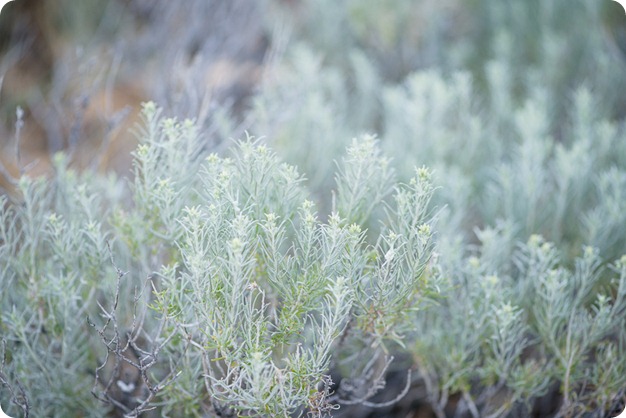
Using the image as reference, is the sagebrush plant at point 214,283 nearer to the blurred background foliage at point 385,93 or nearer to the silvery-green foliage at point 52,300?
the silvery-green foliage at point 52,300

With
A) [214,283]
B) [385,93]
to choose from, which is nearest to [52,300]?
[214,283]

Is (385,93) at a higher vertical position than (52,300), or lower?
higher

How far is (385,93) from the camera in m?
2.94

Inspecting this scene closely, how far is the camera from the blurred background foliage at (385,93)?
7.54 feet

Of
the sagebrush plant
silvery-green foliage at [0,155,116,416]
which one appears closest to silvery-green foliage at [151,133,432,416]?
the sagebrush plant

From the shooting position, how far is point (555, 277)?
1.69m

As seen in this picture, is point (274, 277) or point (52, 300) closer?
point (274, 277)

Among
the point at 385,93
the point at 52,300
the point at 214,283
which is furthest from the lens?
the point at 385,93

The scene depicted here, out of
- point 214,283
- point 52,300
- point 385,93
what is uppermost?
point 385,93

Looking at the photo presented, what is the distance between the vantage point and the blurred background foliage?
230 cm

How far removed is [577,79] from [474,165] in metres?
0.98

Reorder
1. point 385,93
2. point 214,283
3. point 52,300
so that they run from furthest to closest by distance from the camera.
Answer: point 385,93 → point 52,300 → point 214,283

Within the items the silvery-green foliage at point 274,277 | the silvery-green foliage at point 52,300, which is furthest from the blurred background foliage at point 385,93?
the silvery-green foliage at point 274,277

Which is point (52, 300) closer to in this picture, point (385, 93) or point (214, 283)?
point (214, 283)
